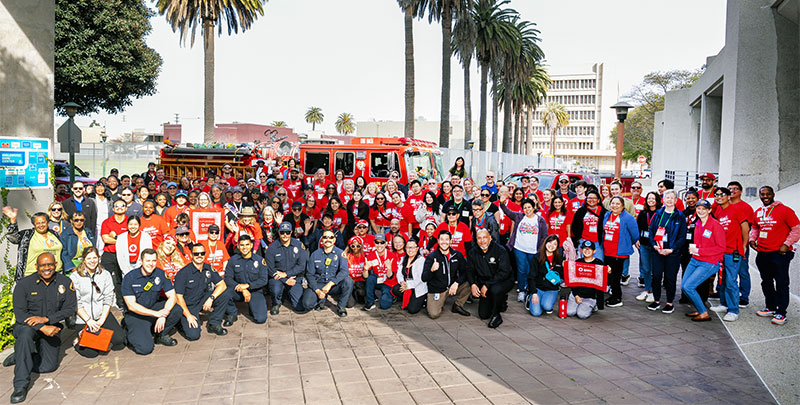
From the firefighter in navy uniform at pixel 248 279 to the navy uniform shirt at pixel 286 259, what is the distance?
32 cm

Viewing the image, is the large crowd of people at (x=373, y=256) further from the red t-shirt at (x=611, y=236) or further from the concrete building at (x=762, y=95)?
the concrete building at (x=762, y=95)

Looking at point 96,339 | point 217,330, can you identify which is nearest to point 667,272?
point 217,330

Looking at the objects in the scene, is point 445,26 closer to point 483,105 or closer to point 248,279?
point 483,105

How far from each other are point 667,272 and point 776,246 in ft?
4.71

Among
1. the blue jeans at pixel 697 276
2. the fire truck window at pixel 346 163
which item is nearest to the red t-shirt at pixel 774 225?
the blue jeans at pixel 697 276

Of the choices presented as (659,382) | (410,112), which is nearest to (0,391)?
(659,382)

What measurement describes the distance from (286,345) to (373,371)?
1.38 meters

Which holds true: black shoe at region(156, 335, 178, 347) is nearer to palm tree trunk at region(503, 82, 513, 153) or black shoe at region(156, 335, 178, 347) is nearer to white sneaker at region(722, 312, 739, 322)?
white sneaker at region(722, 312, 739, 322)

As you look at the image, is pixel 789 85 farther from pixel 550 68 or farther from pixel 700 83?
pixel 550 68

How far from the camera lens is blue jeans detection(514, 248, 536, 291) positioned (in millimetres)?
9023

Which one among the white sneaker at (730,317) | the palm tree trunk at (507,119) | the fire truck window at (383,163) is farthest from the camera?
the palm tree trunk at (507,119)

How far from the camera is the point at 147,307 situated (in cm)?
681

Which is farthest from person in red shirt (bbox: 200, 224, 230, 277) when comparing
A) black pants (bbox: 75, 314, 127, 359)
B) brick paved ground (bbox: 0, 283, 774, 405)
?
black pants (bbox: 75, 314, 127, 359)

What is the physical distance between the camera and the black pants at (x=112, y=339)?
6.35 metres
